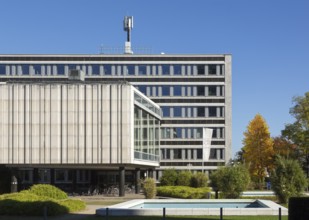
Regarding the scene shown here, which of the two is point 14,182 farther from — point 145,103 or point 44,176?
point 44,176

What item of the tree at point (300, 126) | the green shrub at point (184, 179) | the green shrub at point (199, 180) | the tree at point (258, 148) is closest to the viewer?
the green shrub at point (199, 180)

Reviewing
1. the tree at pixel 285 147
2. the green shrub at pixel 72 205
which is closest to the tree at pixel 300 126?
the tree at pixel 285 147

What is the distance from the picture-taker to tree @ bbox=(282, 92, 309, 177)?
3056 inches

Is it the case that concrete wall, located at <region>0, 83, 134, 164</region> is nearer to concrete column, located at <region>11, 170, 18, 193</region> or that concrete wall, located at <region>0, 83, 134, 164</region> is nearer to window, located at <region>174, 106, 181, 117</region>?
concrete column, located at <region>11, 170, 18, 193</region>

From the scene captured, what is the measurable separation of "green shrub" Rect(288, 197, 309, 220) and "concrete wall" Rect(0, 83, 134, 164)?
3527 cm

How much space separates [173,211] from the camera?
33594 millimetres

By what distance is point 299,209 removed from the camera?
2192cm

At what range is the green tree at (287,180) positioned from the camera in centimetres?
4391

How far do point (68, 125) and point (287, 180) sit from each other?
22.6 meters

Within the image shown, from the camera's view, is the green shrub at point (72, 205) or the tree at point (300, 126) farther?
the tree at point (300, 126)

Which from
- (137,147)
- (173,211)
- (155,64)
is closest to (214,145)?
(155,64)

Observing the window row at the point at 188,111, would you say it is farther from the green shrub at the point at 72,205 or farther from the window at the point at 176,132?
the green shrub at the point at 72,205

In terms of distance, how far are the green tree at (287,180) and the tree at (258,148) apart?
43.5 metres

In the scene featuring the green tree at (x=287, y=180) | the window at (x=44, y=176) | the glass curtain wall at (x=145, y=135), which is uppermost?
the glass curtain wall at (x=145, y=135)
